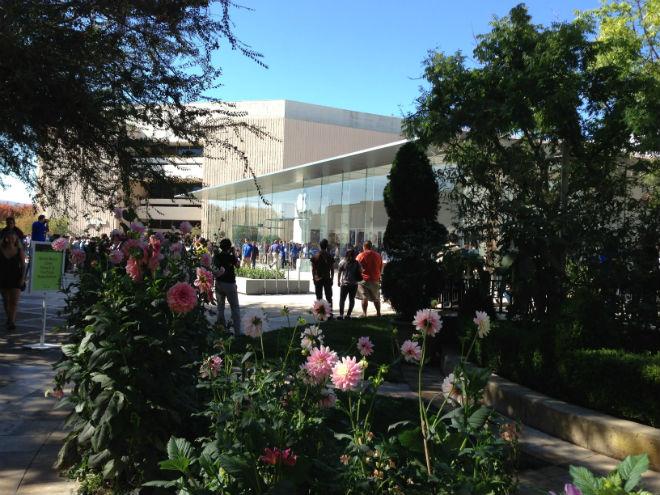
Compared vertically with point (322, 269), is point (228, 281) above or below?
below

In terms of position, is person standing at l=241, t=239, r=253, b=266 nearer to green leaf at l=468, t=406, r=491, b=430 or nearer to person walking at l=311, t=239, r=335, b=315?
person walking at l=311, t=239, r=335, b=315

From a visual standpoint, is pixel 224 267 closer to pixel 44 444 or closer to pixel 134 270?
pixel 44 444

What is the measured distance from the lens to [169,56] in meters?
A: 7.80

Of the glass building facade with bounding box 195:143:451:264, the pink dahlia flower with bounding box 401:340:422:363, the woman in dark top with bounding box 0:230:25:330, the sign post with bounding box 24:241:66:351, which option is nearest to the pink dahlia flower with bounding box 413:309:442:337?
the pink dahlia flower with bounding box 401:340:422:363

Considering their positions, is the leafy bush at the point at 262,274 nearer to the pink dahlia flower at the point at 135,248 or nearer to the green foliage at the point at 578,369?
the green foliage at the point at 578,369

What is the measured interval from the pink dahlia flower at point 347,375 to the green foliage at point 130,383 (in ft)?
3.58

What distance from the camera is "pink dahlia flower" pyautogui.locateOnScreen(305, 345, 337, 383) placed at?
2346 millimetres

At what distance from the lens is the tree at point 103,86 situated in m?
6.48

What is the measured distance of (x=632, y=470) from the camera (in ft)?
4.47

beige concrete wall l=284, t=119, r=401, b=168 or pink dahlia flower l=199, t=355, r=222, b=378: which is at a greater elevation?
beige concrete wall l=284, t=119, r=401, b=168

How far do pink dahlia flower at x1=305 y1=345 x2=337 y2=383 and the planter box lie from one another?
16823 mm

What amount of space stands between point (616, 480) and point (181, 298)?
2176mm

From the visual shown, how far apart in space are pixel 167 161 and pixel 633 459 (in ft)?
25.3

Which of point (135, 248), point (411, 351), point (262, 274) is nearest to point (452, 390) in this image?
point (411, 351)
